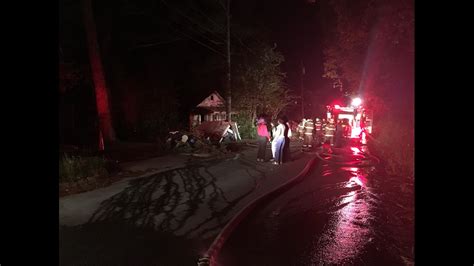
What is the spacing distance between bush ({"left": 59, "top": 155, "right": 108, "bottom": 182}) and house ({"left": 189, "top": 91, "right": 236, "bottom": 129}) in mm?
16537

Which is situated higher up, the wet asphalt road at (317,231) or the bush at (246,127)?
the bush at (246,127)

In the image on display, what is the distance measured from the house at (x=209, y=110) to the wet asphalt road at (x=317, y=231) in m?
18.7

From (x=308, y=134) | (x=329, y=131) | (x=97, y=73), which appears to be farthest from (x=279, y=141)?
(x=97, y=73)

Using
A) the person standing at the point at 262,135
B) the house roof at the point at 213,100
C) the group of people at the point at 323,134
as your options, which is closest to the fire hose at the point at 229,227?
the person standing at the point at 262,135

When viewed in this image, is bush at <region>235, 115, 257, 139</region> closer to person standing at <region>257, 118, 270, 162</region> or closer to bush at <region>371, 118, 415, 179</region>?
bush at <region>371, 118, 415, 179</region>

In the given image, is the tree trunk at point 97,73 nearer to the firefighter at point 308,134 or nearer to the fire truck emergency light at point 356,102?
the firefighter at point 308,134

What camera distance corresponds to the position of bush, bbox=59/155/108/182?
10367 millimetres

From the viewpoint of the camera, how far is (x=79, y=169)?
35.5 ft

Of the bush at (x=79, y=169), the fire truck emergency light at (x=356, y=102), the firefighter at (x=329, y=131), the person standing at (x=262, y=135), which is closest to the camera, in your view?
the bush at (x=79, y=169)

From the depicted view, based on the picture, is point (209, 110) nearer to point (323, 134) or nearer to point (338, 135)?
point (323, 134)

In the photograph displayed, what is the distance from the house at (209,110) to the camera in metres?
29.8

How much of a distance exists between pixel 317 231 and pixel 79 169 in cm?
651

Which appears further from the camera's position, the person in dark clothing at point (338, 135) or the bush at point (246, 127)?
the bush at point (246, 127)

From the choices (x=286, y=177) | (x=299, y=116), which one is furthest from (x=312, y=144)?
(x=299, y=116)
